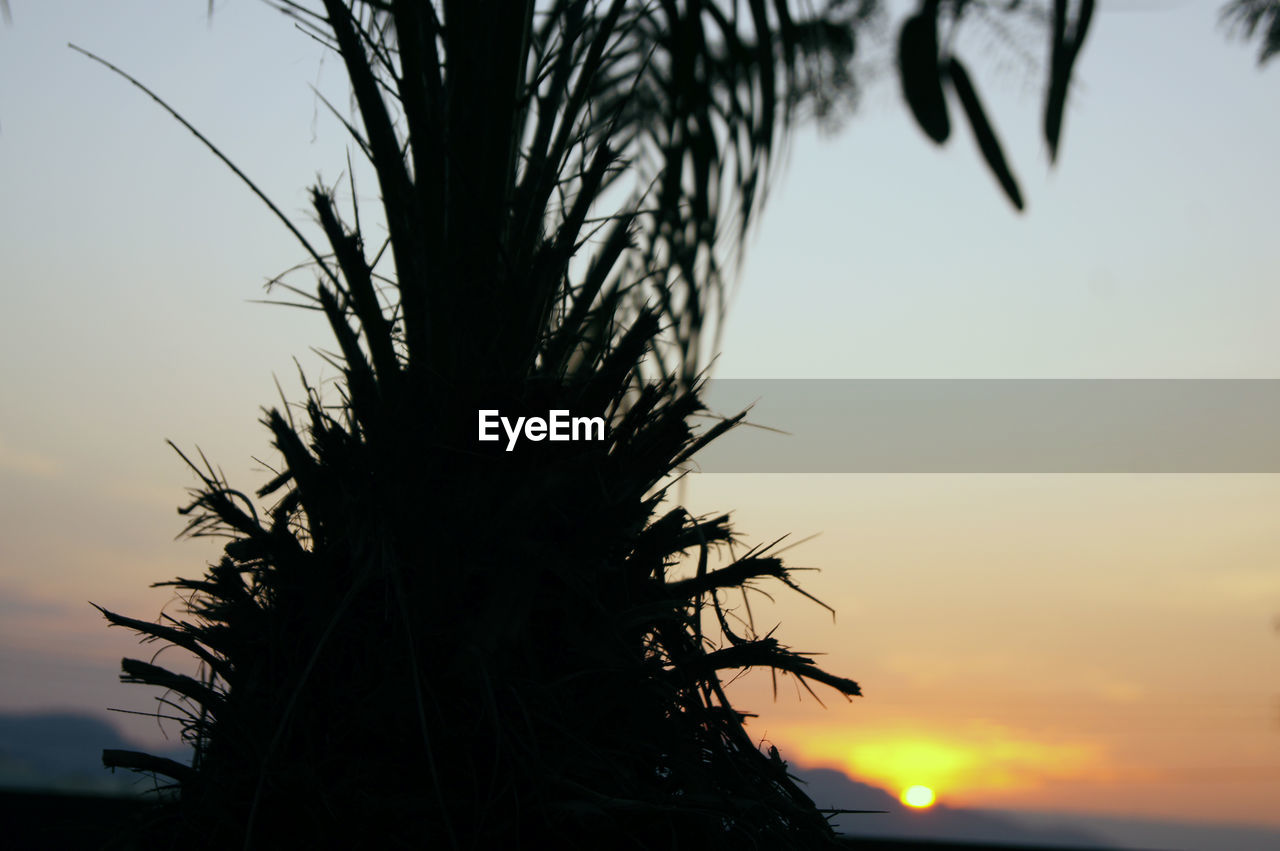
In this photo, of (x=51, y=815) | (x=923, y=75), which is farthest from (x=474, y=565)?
(x=51, y=815)

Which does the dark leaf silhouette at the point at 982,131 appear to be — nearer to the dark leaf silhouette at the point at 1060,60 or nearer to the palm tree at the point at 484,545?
the dark leaf silhouette at the point at 1060,60

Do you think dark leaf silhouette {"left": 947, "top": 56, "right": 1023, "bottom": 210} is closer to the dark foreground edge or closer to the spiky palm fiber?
the spiky palm fiber

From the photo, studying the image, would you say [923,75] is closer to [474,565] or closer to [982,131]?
[982,131]

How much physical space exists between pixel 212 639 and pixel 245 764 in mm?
146

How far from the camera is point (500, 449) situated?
0.95 m

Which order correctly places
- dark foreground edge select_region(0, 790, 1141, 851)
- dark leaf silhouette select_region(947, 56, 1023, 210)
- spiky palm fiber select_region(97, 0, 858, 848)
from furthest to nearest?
1. dark foreground edge select_region(0, 790, 1141, 851)
2. spiky palm fiber select_region(97, 0, 858, 848)
3. dark leaf silhouette select_region(947, 56, 1023, 210)

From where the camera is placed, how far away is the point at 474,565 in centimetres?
91

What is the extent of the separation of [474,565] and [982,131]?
585mm

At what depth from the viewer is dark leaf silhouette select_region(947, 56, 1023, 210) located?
2.03 feet

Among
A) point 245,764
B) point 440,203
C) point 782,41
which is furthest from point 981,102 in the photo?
point 245,764

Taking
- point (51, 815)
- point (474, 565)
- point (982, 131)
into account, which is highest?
point (982, 131)

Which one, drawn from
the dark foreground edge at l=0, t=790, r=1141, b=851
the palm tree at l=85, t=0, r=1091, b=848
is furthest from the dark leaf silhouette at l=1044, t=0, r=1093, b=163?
the dark foreground edge at l=0, t=790, r=1141, b=851

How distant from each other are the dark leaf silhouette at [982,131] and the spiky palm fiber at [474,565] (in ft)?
1.43

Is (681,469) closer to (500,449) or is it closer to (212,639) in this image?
(500,449)
